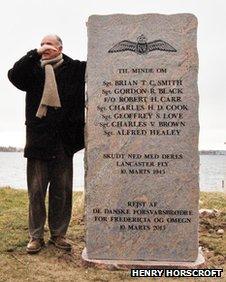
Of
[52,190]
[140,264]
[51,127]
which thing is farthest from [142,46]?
[140,264]

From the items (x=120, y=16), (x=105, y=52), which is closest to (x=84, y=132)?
(x=105, y=52)

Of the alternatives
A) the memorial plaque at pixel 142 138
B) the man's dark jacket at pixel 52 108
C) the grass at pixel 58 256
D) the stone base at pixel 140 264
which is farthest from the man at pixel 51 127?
the stone base at pixel 140 264

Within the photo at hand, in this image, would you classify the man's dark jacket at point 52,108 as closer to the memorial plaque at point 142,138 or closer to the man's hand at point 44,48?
the man's hand at point 44,48

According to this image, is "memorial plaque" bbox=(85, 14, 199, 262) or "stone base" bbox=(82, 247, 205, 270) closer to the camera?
"stone base" bbox=(82, 247, 205, 270)

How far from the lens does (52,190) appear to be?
6.80 meters

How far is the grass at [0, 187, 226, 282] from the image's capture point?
5949 mm

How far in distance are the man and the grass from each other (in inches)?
8.5

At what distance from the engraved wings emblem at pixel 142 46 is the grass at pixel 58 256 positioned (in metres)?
2.59

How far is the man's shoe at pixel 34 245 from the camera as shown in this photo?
6.58 meters

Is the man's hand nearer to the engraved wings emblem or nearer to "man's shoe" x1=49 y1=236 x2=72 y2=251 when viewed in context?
the engraved wings emblem

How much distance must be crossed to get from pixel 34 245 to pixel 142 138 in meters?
1.86

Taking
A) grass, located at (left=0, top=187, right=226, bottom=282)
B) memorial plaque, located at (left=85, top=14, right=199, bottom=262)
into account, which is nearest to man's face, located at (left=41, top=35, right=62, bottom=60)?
memorial plaque, located at (left=85, top=14, right=199, bottom=262)

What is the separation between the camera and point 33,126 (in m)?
6.60

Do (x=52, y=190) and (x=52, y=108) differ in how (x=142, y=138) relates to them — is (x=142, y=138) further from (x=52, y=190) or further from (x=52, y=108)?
(x=52, y=190)
